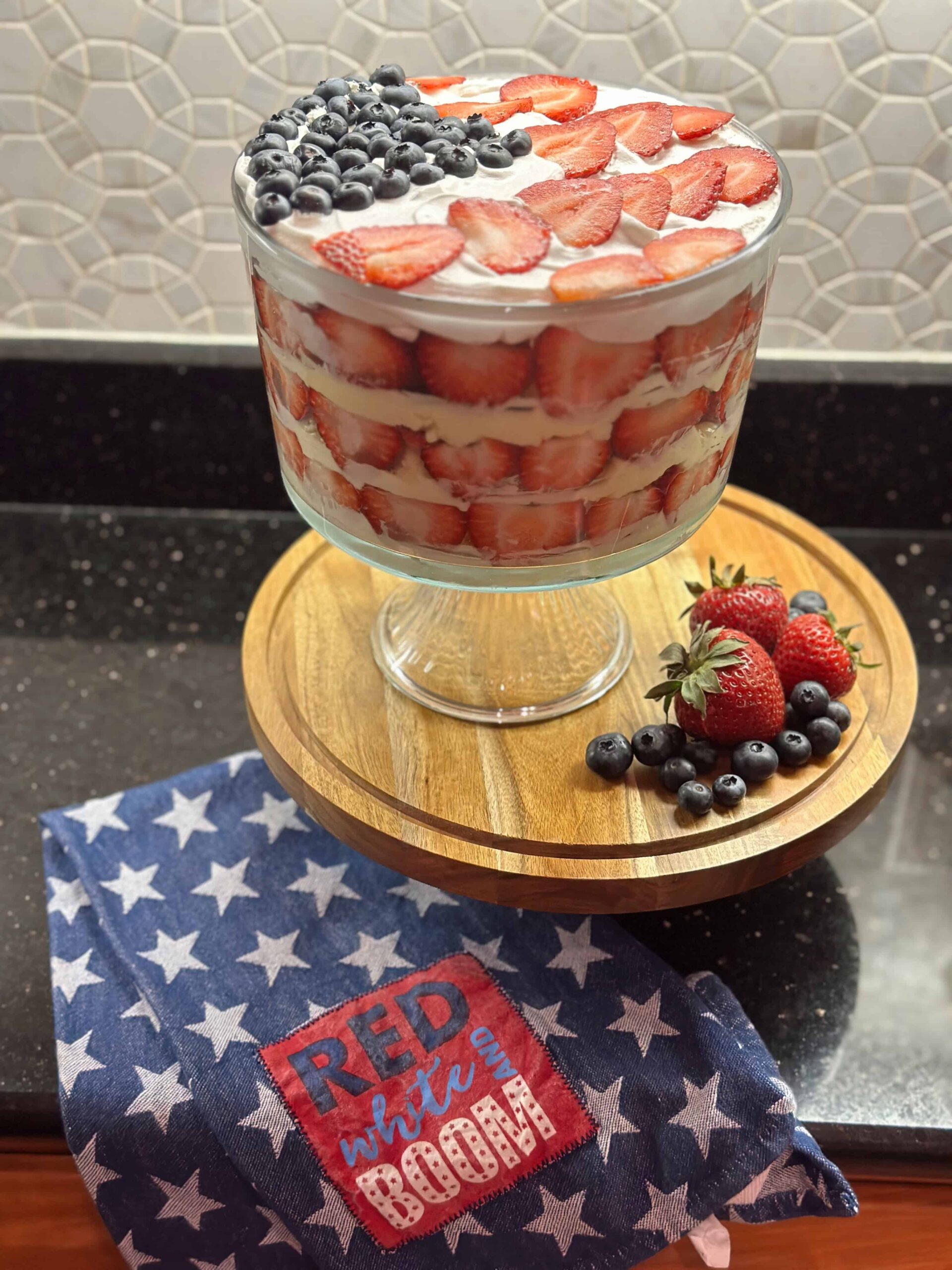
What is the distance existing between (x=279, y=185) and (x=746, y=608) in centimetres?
45

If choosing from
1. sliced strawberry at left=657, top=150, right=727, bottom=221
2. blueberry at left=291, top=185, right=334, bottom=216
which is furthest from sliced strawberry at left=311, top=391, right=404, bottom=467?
sliced strawberry at left=657, top=150, right=727, bottom=221

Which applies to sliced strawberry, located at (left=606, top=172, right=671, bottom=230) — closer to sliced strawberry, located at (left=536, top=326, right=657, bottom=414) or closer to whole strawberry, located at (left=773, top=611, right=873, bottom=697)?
sliced strawberry, located at (left=536, top=326, right=657, bottom=414)

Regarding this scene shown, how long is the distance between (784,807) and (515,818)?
0.19 m

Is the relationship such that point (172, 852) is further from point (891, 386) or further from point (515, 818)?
point (891, 386)

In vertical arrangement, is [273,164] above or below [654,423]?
above

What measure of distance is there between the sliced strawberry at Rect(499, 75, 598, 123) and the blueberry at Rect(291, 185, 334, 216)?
20cm

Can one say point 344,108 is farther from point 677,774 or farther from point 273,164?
point 677,774

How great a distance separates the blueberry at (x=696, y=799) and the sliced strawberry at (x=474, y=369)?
31 cm

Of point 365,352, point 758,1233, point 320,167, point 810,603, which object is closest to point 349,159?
point 320,167

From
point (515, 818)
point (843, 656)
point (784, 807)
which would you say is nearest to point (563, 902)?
point (515, 818)

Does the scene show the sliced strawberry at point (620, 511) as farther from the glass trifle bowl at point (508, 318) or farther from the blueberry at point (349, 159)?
the blueberry at point (349, 159)

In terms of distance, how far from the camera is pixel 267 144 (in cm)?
72

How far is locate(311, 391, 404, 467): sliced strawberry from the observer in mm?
682

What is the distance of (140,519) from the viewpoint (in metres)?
1.30
